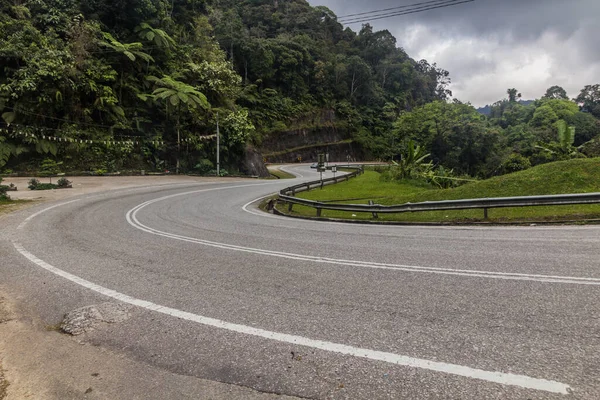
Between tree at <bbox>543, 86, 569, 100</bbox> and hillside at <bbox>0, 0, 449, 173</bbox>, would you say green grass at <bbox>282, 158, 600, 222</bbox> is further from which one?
tree at <bbox>543, 86, 569, 100</bbox>

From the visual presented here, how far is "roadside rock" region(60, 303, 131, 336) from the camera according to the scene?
3699mm

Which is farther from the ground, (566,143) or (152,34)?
(152,34)

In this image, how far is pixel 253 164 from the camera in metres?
36.5

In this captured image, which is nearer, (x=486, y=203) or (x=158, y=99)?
(x=486, y=203)

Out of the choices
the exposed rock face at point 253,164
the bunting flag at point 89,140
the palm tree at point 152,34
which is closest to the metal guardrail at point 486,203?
the bunting flag at point 89,140

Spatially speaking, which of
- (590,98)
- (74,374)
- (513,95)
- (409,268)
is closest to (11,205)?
(74,374)

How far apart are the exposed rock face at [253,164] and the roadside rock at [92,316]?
32.0 m

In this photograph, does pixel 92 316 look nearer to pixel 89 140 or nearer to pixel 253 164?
pixel 89 140

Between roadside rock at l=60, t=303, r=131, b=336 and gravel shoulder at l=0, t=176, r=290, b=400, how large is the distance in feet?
0.41

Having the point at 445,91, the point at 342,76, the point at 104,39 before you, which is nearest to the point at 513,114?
the point at 445,91

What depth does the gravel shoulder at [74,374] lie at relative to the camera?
262 cm

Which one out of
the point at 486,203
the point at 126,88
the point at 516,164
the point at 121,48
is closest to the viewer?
the point at 486,203

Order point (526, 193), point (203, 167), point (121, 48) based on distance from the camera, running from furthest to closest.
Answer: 1. point (203, 167)
2. point (121, 48)
3. point (526, 193)

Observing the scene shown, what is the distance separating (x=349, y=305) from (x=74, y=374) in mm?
2809
